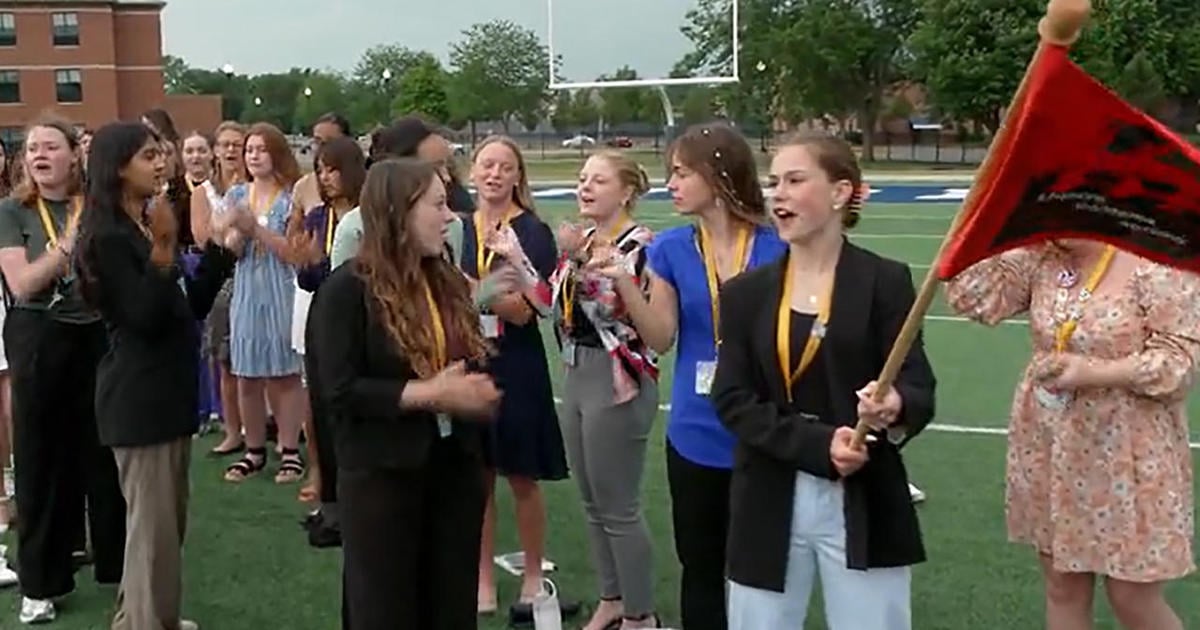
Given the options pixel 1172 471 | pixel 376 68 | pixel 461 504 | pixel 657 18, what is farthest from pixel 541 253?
pixel 376 68

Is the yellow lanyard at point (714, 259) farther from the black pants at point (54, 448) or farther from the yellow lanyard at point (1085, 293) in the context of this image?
the black pants at point (54, 448)

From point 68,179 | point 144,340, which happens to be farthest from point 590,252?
point 68,179

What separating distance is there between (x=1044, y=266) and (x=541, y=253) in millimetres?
1990

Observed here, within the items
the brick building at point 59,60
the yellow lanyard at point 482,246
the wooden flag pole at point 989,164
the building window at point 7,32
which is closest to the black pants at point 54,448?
the yellow lanyard at point 482,246

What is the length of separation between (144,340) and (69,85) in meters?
70.5

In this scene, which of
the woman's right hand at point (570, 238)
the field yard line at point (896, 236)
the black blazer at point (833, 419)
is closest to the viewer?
the black blazer at point (833, 419)

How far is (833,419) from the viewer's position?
10.6 feet

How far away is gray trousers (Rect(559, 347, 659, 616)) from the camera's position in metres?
4.77

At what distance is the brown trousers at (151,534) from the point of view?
467 cm

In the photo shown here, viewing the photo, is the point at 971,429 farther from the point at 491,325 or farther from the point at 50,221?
the point at 50,221

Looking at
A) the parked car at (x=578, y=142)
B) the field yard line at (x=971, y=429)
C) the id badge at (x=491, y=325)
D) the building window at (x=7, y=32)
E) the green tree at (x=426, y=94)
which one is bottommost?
the field yard line at (x=971, y=429)

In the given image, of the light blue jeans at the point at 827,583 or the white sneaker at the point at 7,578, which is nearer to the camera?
the light blue jeans at the point at 827,583

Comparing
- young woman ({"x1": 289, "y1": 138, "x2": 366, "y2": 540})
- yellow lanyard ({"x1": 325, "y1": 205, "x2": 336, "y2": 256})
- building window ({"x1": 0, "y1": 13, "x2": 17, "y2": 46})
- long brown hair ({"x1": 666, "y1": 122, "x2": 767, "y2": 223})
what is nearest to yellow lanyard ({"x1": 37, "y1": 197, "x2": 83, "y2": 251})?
young woman ({"x1": 289, "y1": 138, "x2": 366, "y2": 540})

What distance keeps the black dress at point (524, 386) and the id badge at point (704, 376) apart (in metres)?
1.06
